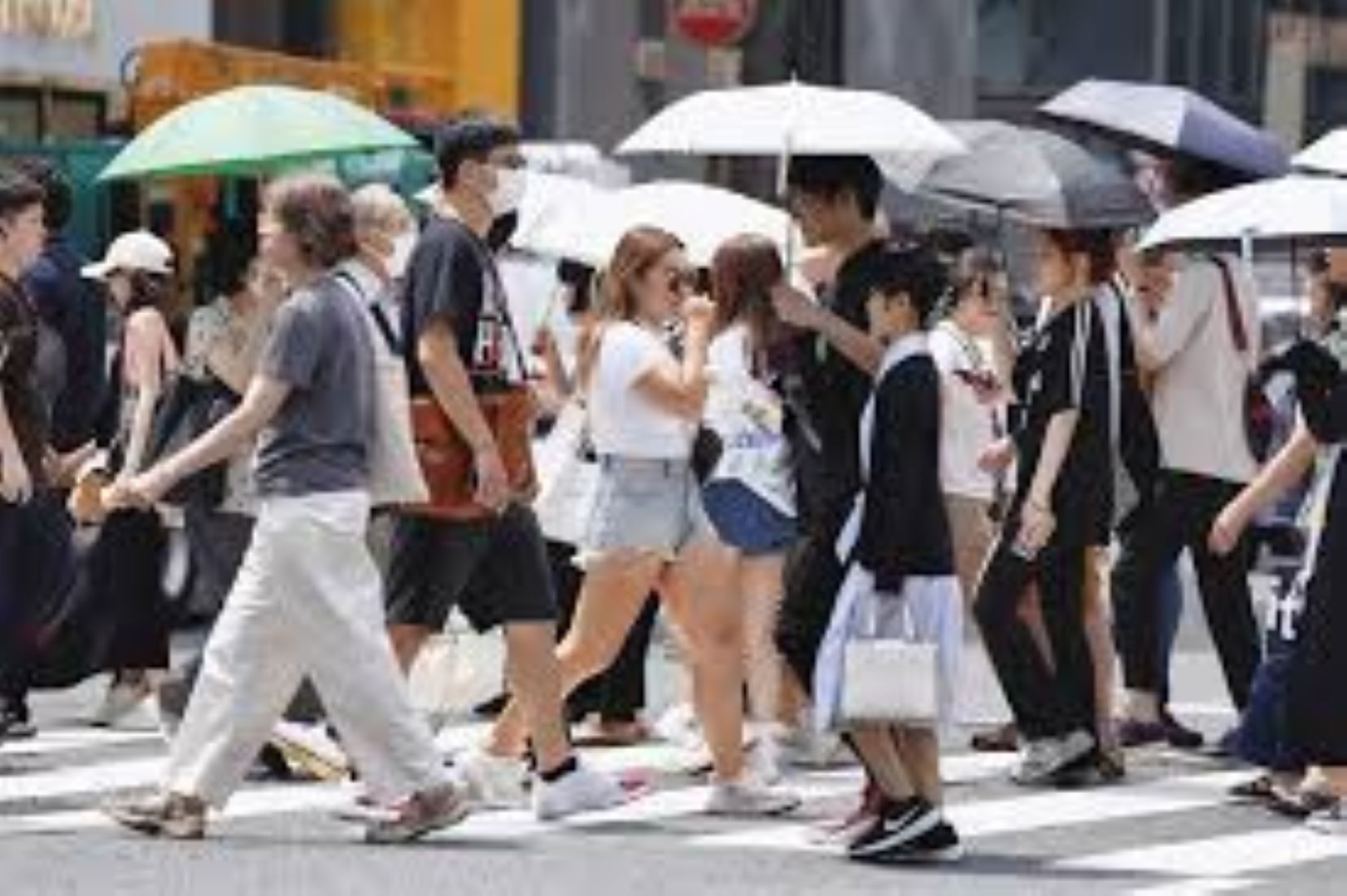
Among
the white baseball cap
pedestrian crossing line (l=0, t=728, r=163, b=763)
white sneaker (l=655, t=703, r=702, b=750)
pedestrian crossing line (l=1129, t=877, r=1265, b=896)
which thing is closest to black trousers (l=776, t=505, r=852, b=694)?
pedestrian crossing line (l=1129, t=877, r=1265, b=896)

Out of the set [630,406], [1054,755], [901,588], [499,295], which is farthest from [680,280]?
[901,588]

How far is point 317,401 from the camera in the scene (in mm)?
11867

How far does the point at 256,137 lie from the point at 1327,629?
3.55 metres

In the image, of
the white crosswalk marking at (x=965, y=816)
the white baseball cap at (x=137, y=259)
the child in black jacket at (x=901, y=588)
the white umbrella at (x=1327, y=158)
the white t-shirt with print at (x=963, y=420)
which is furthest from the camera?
the white baseball cap at (x=137, y=259)

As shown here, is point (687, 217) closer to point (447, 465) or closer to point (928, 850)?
point (447, 465)

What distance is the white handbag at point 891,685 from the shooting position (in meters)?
11.6

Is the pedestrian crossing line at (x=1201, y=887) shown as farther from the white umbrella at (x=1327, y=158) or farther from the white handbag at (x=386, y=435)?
the white umbrella at (x=1327, y=158)

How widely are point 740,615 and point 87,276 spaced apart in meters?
3.26

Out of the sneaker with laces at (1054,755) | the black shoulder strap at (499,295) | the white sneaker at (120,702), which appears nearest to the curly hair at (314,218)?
the black shoulder strap at (499,295)

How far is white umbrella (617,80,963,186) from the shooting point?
13.6 metres

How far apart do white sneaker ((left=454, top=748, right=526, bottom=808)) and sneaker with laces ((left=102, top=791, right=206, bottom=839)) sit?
3.79 feet

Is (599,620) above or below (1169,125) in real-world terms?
below

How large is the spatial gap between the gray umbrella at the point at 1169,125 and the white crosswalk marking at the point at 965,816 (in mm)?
2020

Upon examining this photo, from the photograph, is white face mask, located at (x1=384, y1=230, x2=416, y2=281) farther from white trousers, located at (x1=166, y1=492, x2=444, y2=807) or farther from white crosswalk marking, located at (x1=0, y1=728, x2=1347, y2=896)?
white crosswalk marking, located at (x1=0, y1=728, x2=1347, y2=896)
